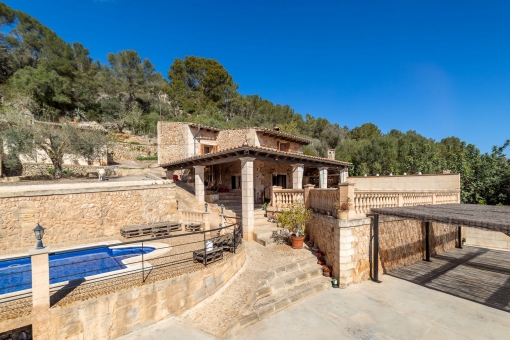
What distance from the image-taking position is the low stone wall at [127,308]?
509 centimetres

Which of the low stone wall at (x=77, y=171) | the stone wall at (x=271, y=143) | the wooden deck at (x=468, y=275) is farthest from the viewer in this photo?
the stone wall at (x=271, y=143)

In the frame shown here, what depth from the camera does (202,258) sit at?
781 centimetres

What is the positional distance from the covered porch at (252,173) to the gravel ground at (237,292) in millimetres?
2111

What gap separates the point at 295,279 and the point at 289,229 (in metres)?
3.17

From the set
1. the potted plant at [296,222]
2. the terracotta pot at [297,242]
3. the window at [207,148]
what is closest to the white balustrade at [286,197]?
the potted plant at [296,222]

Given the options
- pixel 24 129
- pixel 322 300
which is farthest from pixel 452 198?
pixel 24 129

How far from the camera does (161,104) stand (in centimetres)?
4188

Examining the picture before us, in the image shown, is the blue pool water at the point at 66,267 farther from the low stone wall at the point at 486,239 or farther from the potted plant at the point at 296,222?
the low stone wall at the point at 486,239

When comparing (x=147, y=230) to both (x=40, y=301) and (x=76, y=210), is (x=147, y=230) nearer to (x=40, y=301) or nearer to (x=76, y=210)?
(x=76, y=210)

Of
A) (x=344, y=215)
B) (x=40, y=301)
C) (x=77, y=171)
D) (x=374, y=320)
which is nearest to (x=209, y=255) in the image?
(x=40, y=301)

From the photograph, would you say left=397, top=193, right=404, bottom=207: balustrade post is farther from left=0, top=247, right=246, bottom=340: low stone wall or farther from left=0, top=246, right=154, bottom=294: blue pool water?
left=0, top=246, right=154, bottom=294: blue pool water

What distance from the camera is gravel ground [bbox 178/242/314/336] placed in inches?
253

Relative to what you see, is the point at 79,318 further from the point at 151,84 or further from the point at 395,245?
the point at 151,84

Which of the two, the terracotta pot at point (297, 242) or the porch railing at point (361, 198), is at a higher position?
the porch railing at point (361, 198)
